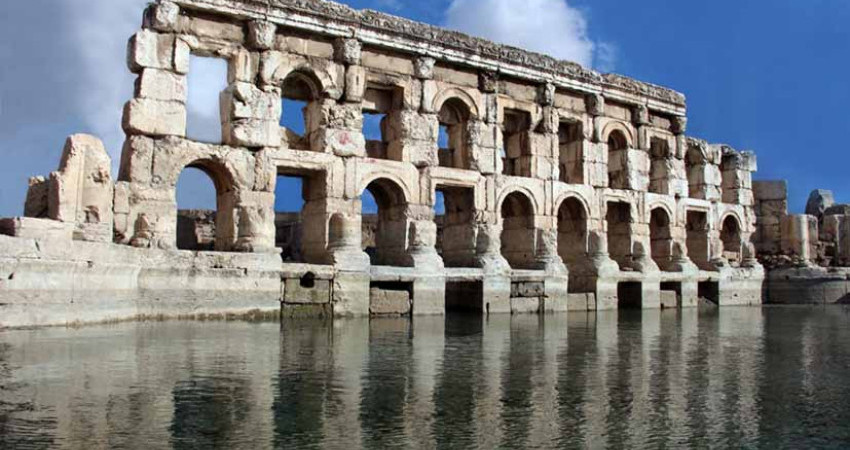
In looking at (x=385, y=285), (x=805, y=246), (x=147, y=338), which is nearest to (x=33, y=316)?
(x=147, y=338)

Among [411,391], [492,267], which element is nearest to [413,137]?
[492,267]

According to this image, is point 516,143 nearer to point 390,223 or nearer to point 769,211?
point 390,223

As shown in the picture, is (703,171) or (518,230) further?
(703,171)

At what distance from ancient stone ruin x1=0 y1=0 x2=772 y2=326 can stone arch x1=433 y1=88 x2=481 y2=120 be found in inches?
1.9

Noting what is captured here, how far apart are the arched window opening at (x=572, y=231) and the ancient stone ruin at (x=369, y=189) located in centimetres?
6

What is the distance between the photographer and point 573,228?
826 inches

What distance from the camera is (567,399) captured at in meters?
5.88

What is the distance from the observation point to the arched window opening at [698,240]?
23.6 meters

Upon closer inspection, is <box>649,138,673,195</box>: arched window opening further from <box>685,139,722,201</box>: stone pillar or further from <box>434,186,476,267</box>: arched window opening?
<box>434,186,476,267</box>: arched window opening

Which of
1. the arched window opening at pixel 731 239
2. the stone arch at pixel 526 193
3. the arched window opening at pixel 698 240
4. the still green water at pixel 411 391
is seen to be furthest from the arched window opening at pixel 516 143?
the still green water at pixel 411 391

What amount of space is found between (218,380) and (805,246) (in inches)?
917

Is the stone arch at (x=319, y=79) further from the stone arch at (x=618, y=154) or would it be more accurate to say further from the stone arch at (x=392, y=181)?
the stone arch at (x=618, y=154)

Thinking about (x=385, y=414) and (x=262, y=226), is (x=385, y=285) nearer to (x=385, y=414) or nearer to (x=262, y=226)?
(x=262, y=226)

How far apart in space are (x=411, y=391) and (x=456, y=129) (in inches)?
532
